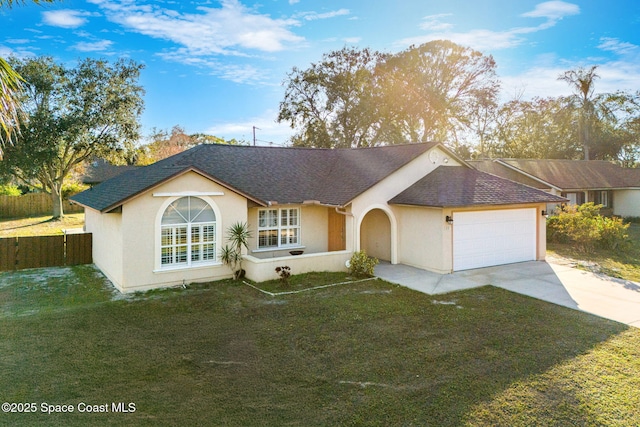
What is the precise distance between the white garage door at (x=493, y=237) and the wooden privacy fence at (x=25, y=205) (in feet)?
130

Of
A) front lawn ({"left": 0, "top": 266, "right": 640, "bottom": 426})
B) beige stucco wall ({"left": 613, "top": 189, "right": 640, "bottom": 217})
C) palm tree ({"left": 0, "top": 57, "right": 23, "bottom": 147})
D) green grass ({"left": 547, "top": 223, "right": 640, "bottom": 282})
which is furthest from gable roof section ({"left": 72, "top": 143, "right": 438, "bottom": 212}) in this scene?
beige stucco wall ({"left": 613, "top": 189, "right": 640, "bottom": 217})

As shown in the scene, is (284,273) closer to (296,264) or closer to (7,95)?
(296,264)

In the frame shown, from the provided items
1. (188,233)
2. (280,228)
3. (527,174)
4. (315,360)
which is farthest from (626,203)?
(315,360)

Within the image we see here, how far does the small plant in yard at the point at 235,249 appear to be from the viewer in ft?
45.8

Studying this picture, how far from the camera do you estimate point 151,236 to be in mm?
12594

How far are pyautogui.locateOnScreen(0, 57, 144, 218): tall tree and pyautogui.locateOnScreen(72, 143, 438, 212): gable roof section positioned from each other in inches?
638

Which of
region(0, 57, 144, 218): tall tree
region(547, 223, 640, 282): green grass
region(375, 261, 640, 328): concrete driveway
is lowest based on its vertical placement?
region(375, 261, 640, 328): concrete driveway

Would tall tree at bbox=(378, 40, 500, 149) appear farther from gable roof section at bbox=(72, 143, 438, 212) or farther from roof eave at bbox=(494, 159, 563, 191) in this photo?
gable roof section at bbox=(72, 143, 438, 212)

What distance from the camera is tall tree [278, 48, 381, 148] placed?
41.5 meters

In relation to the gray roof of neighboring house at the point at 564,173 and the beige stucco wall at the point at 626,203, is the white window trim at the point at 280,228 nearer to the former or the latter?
the gray roof of neighboring house at the point at 564,173

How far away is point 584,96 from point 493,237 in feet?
128

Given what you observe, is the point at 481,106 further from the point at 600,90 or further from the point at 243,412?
the point at 243,412

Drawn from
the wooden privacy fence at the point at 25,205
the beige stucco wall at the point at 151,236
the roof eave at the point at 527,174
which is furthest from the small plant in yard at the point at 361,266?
the wooden privacy fence at the point at 25,205

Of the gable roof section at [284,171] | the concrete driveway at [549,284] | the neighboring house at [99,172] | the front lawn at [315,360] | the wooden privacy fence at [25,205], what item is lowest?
the front lawn at [315,360]
